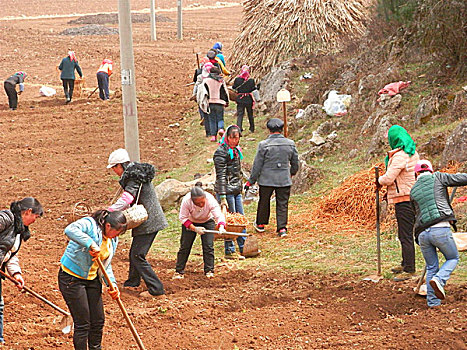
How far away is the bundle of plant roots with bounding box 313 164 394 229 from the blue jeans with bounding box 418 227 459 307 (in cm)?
347

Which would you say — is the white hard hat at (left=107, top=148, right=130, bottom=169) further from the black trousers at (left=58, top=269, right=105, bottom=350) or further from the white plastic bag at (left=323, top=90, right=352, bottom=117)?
the white plastic bag at (left=323, top=90, right=352, bottom=117)

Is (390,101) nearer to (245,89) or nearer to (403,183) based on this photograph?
(245,89)

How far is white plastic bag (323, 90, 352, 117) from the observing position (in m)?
17.0

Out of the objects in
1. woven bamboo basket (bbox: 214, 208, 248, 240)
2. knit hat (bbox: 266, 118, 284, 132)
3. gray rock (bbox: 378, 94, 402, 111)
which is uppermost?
knit hat (bbox: 266, 118, 284, 132)

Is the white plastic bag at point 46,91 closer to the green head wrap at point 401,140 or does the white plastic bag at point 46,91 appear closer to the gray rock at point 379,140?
the gray rock at point 379,140

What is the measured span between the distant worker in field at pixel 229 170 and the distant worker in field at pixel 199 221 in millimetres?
987

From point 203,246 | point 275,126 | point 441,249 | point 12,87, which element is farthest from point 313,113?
point 441,249

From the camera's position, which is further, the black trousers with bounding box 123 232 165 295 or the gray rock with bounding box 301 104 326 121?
the gray rock with bounding box 301 104 326 121

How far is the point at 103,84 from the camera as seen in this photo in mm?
23375

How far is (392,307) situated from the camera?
7512 millimetres

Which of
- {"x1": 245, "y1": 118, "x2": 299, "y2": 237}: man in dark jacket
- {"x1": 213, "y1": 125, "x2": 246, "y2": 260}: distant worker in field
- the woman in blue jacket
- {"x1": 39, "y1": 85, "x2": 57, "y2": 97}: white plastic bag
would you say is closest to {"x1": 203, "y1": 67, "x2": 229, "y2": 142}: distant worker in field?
{"x1": 245, "y1": 118, "x2": 299, "y2": 237}: man in dark jacket

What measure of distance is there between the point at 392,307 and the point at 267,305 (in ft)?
4.59

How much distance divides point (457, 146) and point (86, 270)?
7120 millimetres

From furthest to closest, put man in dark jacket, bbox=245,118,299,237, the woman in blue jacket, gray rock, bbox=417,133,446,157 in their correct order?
gray rock, bbox=417,133,446,157, man in dark jacket, bbox=245,118,299,237, the woman in blue jacket
